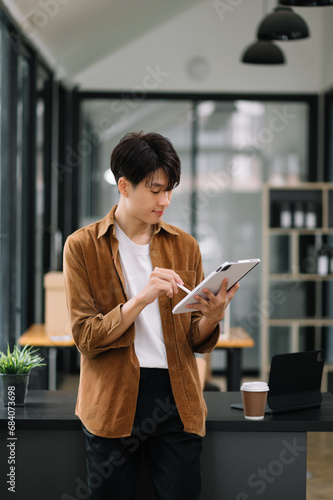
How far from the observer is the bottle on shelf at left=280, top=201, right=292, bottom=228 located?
6.62 metres

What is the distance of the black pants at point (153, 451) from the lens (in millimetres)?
1997

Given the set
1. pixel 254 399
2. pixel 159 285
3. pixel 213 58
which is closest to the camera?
pixel 159 285

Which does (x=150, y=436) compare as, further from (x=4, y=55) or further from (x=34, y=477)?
(x=4, y=55)

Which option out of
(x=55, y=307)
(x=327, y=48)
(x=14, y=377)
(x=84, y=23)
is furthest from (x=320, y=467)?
(x=327, y=48)

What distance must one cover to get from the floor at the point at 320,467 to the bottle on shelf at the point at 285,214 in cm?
204

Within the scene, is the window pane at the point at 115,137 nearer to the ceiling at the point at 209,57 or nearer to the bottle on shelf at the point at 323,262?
the ceiling at the point at 209,57

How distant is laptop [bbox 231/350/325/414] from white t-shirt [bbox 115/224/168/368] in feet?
1.53

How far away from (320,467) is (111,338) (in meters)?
2.86

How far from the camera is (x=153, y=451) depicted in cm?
204

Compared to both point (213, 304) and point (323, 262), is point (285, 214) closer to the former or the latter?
point (323, 262)

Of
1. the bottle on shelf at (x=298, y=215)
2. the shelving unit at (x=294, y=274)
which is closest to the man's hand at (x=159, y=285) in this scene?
the shelving unit at (x=294, y=274)

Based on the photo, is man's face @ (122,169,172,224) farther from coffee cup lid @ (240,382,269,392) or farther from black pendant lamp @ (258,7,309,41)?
black pendant lamp @ (258,7,309,41)

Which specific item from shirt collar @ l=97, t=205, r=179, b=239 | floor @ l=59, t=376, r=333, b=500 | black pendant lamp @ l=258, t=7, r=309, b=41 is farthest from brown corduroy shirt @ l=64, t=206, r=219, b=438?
black pendant lamp @ l=258, t=7, r=309, b=41

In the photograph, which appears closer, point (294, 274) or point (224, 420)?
point (224, 420)
